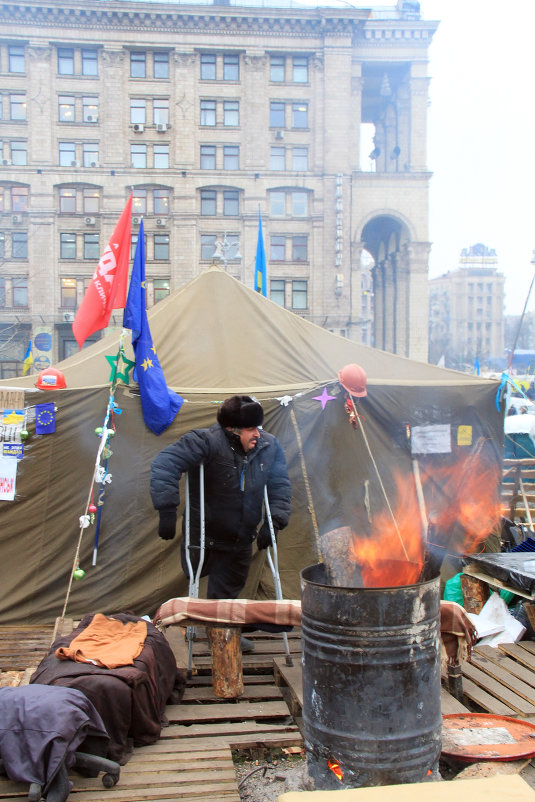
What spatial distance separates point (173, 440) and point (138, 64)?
3905 cm

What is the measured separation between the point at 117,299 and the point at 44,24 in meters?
39.6

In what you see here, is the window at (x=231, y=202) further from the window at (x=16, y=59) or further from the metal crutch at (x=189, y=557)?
the metal crutch at (x=189, y=557)

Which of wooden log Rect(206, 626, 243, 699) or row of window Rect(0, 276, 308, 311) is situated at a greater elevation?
row of window Rect(0, 276, 308, 311)

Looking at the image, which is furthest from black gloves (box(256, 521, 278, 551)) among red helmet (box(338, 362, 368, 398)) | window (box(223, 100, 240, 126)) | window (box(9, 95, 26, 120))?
window (box(9, 95, 26, 120))

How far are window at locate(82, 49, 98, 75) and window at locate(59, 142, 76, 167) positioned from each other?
4.54 metres

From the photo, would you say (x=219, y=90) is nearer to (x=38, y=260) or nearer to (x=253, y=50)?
(x=253, y=50)

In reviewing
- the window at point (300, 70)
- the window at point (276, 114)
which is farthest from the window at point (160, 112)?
the window at point (300, 70)

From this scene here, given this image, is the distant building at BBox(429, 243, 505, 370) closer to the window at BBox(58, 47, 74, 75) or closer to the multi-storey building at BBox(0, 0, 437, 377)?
the multi-storey building at BBox(0, 0, 437, 377)

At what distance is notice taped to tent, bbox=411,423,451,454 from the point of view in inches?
273

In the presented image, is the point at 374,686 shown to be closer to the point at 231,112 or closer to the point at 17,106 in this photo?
the point at 231,112

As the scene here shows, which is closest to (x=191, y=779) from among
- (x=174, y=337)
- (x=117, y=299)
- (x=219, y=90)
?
(x=117, y=299)

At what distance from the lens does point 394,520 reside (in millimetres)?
6512

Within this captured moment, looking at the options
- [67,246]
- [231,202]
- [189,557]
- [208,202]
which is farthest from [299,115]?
[189,557]

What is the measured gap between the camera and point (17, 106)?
37.9 meters
